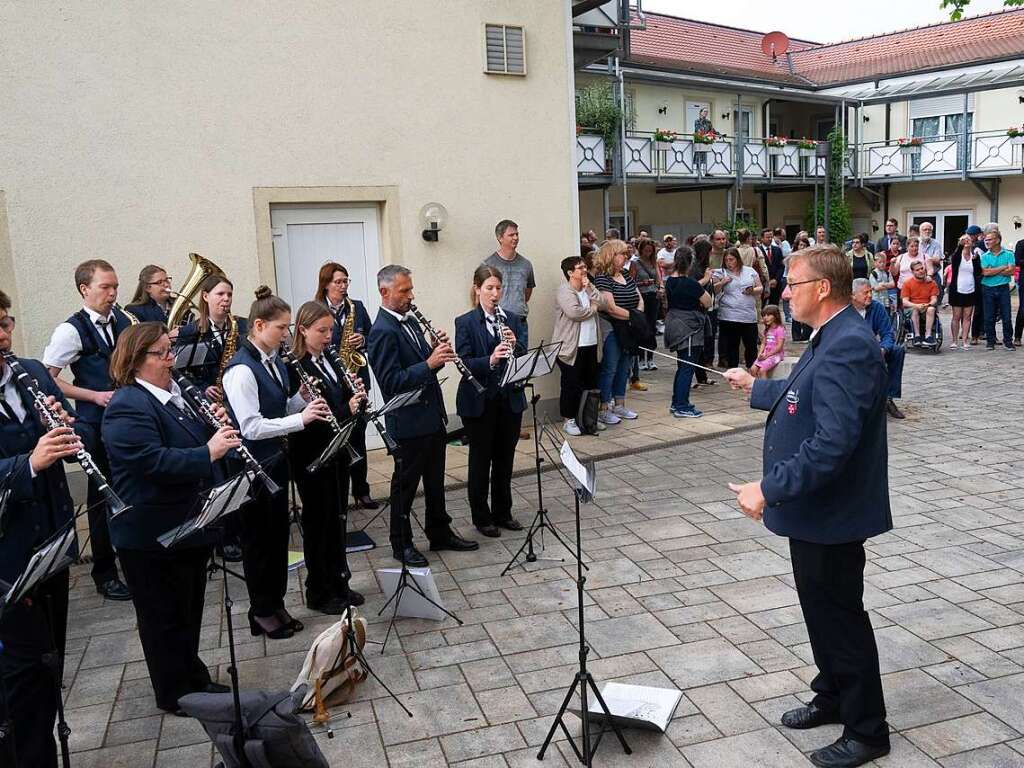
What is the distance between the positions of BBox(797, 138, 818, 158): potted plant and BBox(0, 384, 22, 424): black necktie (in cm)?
2547

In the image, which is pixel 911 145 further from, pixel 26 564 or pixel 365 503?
pixel 26 564

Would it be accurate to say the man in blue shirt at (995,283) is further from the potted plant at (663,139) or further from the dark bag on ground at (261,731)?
the dark bag on ground at (261,731)

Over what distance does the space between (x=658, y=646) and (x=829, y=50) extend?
105 feet

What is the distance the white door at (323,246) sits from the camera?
8.38 metres

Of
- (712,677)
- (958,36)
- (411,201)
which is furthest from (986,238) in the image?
(958,36)

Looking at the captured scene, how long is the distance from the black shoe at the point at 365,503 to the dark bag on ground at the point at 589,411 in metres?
2.45

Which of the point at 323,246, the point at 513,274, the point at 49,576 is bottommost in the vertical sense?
the point at 49,576

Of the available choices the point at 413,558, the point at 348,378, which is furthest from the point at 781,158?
the point at 348,378

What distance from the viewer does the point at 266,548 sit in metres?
5.05

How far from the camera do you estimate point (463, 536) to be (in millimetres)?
6746

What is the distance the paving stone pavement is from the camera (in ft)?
13.0

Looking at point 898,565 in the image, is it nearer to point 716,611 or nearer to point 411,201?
point 716,611

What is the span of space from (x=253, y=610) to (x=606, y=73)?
1880 centimetres

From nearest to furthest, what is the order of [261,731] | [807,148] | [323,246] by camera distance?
[261,731] < [323,246] < [807,148]
